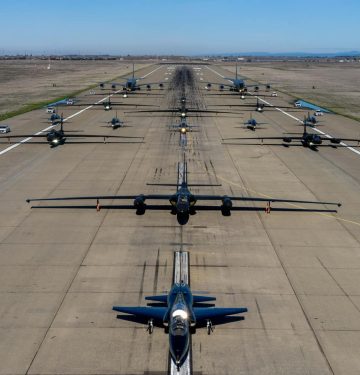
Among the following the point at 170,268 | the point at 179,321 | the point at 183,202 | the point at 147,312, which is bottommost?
the point at 170,268

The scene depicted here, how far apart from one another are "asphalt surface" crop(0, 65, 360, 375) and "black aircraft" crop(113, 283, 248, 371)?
1.92 ft

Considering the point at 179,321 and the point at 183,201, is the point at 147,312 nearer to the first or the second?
the point at 179,321

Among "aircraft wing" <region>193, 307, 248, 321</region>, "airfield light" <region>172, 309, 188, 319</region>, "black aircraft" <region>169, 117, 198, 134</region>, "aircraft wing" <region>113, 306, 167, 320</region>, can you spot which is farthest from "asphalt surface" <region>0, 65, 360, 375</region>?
"black aircraft" <region>169, 117, 198, 134</region>

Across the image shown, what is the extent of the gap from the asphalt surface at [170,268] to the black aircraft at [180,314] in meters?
0.58

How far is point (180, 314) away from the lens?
2025cm

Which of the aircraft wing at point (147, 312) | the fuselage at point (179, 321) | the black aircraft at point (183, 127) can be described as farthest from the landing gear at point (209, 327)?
the black aircraft at point (183, 127)

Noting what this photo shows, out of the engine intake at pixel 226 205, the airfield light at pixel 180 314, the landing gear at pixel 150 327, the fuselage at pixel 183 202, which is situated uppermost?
the airfield light at pixel 180 314

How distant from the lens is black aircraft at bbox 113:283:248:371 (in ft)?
65.3

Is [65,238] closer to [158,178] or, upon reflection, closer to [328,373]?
[158,178]

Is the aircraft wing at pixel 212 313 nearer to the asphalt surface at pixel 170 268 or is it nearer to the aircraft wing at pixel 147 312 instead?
the asphalt surface at pixel 170 268

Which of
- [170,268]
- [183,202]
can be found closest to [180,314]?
[170,268]

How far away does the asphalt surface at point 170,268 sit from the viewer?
2088cm

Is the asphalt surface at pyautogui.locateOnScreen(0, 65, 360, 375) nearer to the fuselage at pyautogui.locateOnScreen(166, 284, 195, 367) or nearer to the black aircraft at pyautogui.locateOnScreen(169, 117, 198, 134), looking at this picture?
the fuselage at pyautogui.locateOnScreen(166, 284, 195, 367)

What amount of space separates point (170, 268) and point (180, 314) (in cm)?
900
